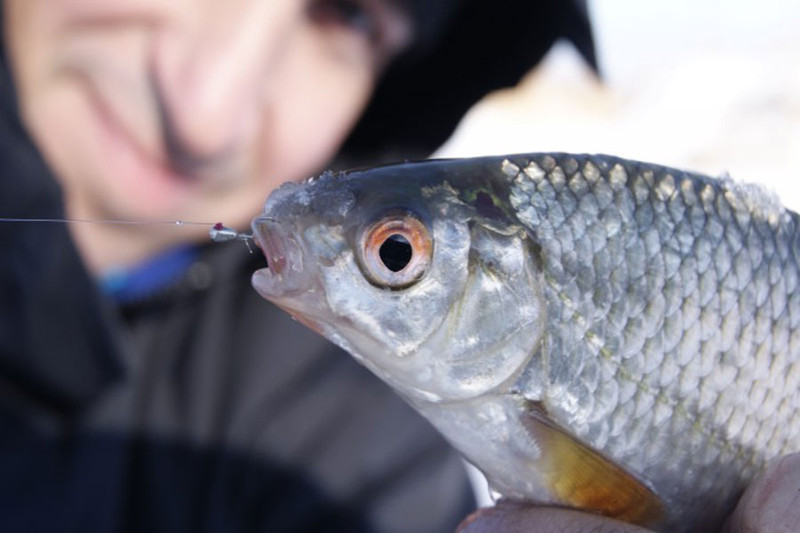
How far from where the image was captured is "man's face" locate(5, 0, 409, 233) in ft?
6.35

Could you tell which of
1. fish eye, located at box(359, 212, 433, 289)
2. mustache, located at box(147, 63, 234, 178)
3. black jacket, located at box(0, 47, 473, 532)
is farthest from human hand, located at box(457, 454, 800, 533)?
mustache, located at box(147, 63, 234, 178)

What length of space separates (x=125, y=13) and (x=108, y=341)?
0.86m

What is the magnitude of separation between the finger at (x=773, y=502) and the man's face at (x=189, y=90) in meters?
1.56

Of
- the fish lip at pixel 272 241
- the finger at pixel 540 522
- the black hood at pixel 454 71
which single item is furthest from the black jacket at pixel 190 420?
the finger at pixel 540 522

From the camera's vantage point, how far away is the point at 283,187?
803 millimetres

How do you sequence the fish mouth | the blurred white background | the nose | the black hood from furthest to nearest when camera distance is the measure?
the blurred white background < the black hood < the nose < the fish mouth

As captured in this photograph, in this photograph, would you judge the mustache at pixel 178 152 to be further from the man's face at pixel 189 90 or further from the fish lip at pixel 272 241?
the fish lip at pixel 272 241

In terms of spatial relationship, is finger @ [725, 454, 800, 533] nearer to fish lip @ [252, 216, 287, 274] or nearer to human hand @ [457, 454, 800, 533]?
human hand @ [457, 454, 800, 533]

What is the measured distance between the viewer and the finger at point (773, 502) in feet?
2.58

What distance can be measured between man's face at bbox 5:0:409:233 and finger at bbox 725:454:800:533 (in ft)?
5.12

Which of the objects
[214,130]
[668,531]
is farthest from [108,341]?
[668,531]

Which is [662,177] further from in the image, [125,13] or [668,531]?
[125,13]

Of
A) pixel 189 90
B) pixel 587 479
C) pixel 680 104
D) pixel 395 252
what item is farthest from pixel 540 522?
pixel 680 104

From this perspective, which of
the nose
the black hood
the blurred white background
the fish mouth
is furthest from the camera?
the blurred white background
